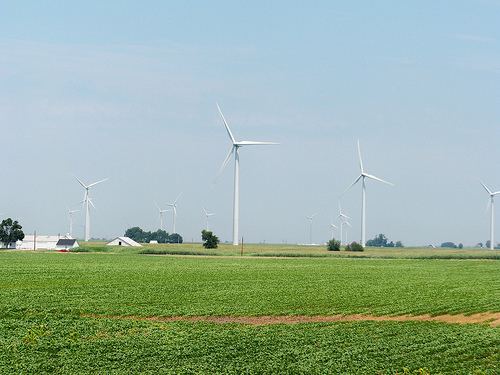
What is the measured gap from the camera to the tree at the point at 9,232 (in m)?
188

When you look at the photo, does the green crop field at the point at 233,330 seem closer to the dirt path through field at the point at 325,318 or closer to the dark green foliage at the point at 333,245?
the dirt path through field at the point at 325,318

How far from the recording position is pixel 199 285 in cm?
6166

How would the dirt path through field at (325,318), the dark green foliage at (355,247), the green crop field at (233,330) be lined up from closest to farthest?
the green crop field at (233,330) < the dirt path through field at (325,318) < the dark green foliage at (355,247)

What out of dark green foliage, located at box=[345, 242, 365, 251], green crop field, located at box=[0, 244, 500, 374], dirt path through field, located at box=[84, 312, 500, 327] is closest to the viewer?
green crop field, located at box=[0, 244, 500, 374]

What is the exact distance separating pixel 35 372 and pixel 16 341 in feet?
20.7

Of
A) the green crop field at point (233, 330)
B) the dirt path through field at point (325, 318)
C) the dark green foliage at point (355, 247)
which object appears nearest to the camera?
the green crop field at point (233, 330)

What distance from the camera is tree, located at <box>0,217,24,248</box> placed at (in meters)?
188

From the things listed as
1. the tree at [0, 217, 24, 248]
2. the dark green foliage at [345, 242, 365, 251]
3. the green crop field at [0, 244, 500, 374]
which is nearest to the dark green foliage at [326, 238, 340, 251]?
the dark green foliage at [345, 242, 365, 251]

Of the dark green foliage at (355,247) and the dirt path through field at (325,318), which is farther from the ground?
the dark green foliage at (355,247)

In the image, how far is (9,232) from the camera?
189000 mm

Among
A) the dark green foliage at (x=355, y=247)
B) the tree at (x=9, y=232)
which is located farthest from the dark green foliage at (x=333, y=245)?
the tree at (x=9, y=232)

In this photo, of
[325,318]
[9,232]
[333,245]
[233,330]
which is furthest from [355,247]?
[233,330]

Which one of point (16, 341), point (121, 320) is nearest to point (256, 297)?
point (121, 320)

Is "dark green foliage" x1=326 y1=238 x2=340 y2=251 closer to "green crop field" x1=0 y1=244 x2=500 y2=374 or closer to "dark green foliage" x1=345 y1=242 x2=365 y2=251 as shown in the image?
"dark green foliage" x1=345 y1=242 x2=365 y2=251
